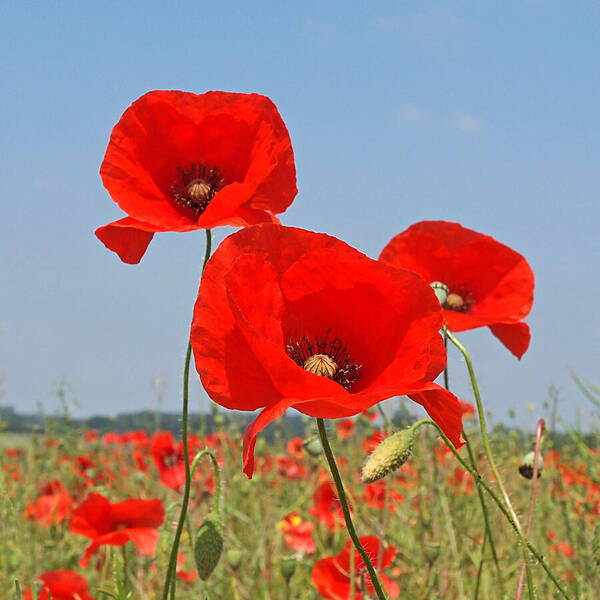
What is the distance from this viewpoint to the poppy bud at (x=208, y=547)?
135cm

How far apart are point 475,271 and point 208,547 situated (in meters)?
0.99

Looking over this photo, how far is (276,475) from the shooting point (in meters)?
5.07

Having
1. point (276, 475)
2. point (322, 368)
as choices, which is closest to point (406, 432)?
point (322, 368)

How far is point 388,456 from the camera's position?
1015mm

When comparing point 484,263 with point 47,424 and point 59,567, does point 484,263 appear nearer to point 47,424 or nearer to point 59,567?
point 59,567

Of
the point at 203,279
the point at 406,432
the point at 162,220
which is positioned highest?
the point at 162,220

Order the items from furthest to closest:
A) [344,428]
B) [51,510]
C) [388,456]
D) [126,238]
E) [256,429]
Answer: [344,428] < [51,510] < [126,238] < [388,456] < [256,429]

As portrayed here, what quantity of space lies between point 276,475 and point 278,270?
4.22m

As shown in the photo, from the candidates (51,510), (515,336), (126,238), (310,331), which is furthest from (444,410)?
(51,510)

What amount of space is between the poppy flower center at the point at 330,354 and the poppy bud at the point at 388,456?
10 centimetres

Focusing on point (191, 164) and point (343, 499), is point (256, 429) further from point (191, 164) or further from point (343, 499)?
point (191, 164)

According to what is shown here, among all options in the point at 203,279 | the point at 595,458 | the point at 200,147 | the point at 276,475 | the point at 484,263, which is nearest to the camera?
the point at 203,279

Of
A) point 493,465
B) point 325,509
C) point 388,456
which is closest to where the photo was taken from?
point 388,456

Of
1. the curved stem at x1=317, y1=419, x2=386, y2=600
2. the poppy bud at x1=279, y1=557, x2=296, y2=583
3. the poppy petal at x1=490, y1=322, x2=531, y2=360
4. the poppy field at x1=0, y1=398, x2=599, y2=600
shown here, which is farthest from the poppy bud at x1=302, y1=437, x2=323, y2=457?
the curved stem at x1=317, y1=419, x2=386, y2=600
